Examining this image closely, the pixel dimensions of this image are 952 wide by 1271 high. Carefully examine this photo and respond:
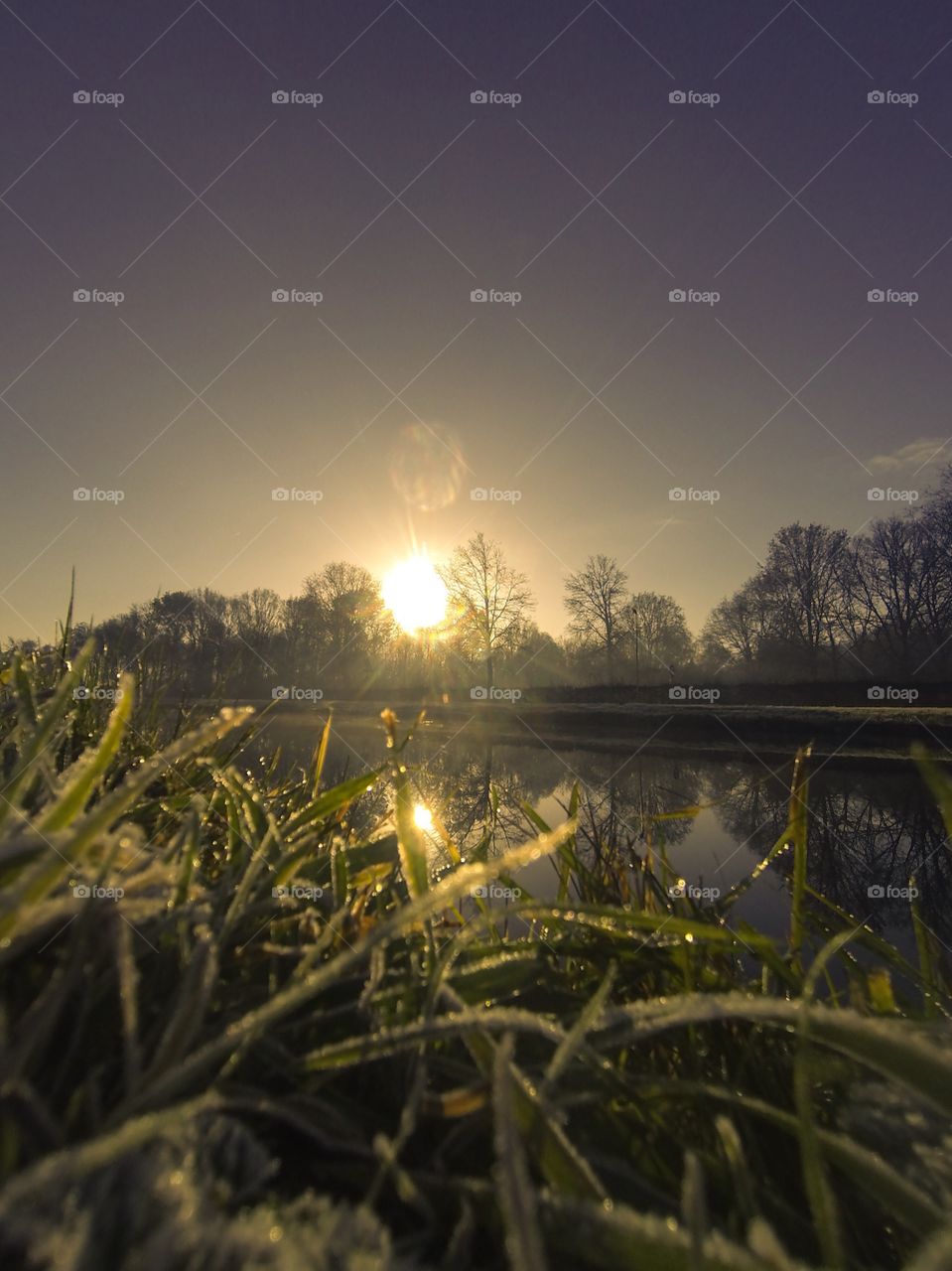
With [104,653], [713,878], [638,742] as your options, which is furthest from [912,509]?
[104,653]

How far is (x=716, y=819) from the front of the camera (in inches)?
369

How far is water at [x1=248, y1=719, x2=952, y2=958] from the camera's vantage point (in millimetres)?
2682

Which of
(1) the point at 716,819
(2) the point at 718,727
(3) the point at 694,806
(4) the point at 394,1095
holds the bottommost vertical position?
(1) the point at 716,819

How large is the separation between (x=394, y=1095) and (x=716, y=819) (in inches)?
377

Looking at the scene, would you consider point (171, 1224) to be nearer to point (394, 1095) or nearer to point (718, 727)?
point (394, 1095)

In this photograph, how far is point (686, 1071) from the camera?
2.88 ft

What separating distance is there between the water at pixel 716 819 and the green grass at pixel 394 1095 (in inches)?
30.7

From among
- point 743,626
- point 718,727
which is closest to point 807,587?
point 743,626

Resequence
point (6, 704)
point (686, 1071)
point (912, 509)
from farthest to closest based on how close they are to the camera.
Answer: point (912, 509) → point (6, 704) → point (686, 1071)

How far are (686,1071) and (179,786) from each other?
3.96 feet

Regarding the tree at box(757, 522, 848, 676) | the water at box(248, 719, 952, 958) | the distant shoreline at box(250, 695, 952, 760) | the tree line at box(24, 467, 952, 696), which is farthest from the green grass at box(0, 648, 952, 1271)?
the tree at box(757, 522, 848, 676)

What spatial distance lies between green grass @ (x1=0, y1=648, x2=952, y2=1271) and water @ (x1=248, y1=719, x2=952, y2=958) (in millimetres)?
779

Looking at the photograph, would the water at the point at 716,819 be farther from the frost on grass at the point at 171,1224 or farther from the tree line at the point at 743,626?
the tree line at the point at 743,626

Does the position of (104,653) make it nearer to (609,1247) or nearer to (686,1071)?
(686,1071)
